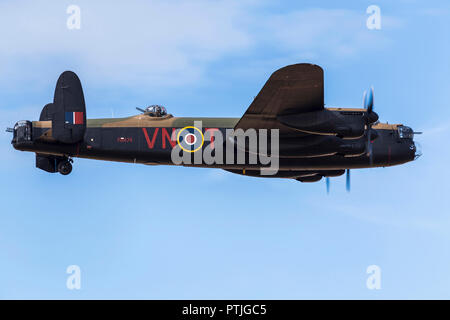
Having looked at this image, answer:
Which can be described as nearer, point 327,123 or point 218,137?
point 327,123

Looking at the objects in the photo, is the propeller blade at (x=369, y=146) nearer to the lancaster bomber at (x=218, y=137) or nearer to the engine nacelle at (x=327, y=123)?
the lancaster bomber at (x=218, y=137)

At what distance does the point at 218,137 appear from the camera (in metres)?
33.8

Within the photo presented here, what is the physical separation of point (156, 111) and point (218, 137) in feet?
9.07

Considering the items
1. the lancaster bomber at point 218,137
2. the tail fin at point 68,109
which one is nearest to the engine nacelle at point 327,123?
the lancaster bomber at point 218,137

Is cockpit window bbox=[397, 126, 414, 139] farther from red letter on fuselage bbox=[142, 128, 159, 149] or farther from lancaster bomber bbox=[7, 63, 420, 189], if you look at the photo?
red letter on fuselage bbox=[142, 128, 159, 149]

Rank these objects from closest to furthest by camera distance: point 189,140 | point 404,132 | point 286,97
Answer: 1. point 286,97
2. point 189,140
3. point 404,132

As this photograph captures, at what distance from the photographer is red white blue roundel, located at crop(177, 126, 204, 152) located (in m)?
33.6

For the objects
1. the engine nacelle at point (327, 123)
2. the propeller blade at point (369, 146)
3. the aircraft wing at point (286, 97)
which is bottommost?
the propeller blade at point (369, 146)

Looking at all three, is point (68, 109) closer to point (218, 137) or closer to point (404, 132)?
point (218, 137)

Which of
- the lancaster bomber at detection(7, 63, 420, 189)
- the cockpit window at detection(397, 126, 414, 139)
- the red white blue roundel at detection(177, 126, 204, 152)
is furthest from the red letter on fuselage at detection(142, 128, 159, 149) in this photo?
the cockpit window at detection(397, 126, 414, 139)

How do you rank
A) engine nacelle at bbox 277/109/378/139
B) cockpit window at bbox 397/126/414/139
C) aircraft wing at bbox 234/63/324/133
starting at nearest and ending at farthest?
1. aircraft wing at bbox 234/63/324/133
2. engine nacelle at bbox 277/109/378/139
3. cockpit window at bbox 397/126/414/139

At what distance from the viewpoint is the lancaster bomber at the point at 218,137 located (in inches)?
1248

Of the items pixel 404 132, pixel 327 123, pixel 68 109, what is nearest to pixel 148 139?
pixel 68 109

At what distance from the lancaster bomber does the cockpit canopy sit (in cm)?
3
